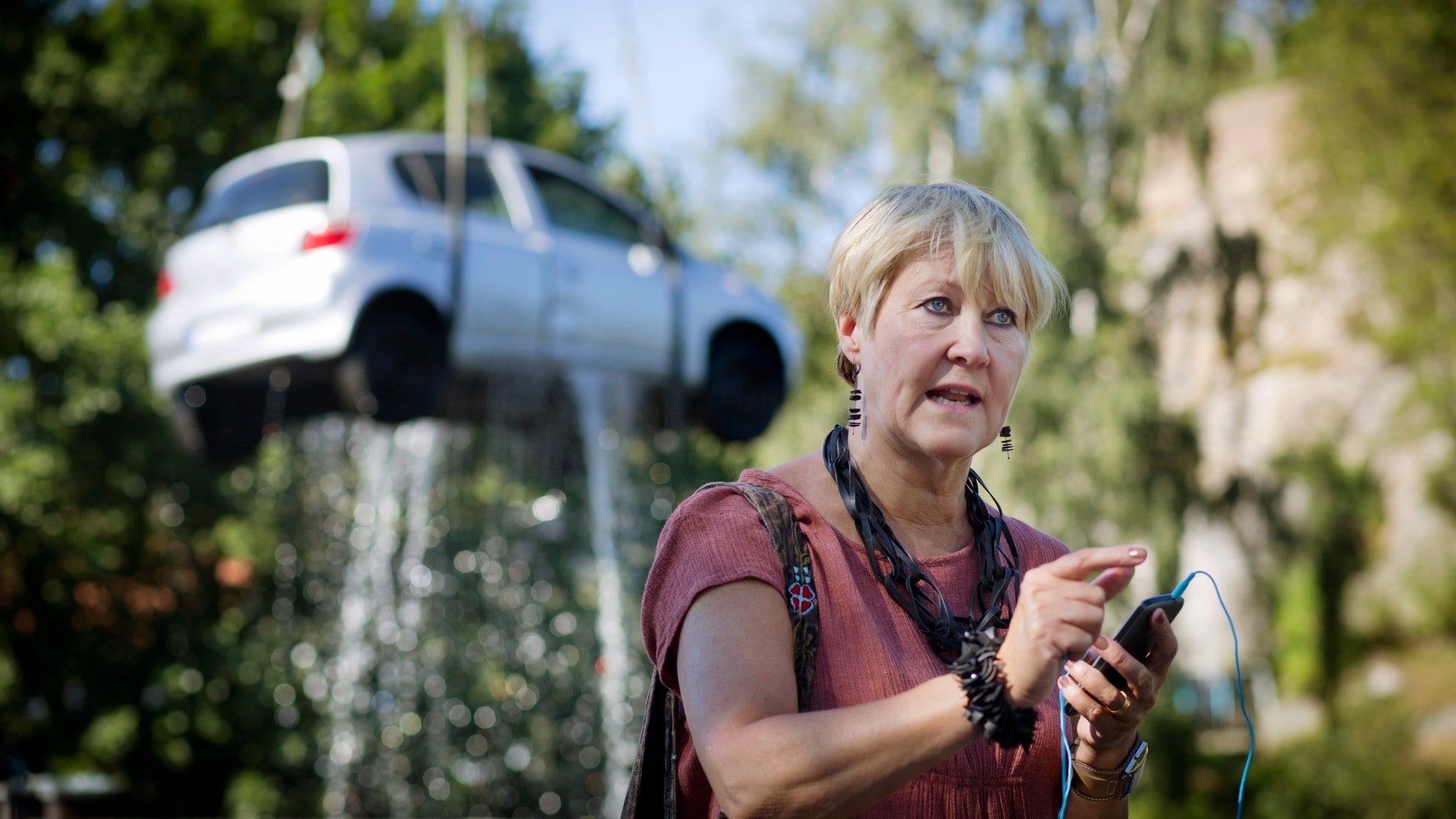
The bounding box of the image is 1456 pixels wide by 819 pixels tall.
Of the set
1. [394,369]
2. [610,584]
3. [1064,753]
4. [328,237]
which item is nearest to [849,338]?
[1064,753]

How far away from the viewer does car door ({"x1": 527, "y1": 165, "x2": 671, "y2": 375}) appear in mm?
8477

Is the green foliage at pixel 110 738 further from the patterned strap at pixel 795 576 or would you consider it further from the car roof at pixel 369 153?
the patterned strap at pixel 795 576

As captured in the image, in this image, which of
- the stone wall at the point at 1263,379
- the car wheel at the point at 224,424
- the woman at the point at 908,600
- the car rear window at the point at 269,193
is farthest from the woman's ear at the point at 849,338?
the stone wall at the point at 1263,379

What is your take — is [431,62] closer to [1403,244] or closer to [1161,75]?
[1161,75]

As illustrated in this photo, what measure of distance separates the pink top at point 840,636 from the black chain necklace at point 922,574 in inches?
0.7

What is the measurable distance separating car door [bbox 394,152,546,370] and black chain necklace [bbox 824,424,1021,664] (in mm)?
6522

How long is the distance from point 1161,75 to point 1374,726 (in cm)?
865

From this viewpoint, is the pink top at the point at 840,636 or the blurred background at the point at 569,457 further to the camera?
the blurred background at the point at 569,457

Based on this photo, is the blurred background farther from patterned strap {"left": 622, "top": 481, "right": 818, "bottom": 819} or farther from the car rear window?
patterned strap {"left": 622, "top": 481, "right": 818, "bottom": 819}

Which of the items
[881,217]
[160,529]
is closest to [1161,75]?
[160,529]

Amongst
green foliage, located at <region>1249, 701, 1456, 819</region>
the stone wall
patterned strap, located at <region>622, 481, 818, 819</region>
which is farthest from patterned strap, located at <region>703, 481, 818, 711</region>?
green foliage, located at <region>1249, 701, 1456, 819</region>

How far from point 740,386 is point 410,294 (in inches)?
104

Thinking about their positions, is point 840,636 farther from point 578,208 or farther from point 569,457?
point 569,457

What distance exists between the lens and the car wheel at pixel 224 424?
841 cm
